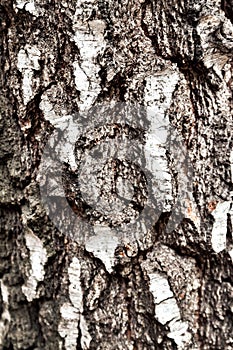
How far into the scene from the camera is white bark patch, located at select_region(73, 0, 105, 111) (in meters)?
0.87

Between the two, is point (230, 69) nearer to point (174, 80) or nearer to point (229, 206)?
point (174, 80)

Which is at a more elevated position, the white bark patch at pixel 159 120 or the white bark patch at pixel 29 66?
the white bark patch at pixel 29 66

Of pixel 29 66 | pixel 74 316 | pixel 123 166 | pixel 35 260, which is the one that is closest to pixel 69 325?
pixel 74 316

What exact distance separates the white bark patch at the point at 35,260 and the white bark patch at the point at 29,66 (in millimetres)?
240

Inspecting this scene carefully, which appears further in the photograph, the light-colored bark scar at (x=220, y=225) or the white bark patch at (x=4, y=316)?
the white bark patch at (x=4, y=316)

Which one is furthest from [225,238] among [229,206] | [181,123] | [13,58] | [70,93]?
[13,58]

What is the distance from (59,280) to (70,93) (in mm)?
321

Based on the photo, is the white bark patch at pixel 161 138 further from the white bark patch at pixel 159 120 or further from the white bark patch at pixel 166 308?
the white bark patch at pixel 166 308

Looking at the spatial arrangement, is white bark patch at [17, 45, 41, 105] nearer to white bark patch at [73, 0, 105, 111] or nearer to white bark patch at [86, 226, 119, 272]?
white bark patch at [73, 0, 105, 111]

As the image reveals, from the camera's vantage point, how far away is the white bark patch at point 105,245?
2.97ft

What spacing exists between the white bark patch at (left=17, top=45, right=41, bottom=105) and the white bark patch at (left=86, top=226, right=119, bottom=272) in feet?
0.83

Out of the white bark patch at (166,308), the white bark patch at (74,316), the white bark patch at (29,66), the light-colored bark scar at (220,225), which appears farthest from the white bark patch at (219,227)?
the white bark patch at (29,66)

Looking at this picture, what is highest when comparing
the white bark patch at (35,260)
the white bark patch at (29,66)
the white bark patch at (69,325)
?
the white bark patch at (29,66)

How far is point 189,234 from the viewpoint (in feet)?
2.91
